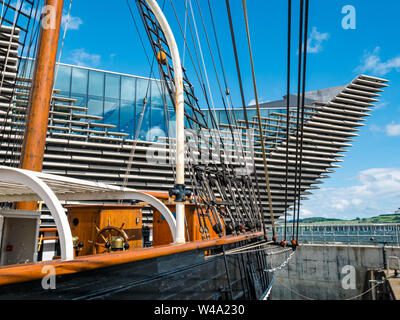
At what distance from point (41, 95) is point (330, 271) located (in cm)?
1549

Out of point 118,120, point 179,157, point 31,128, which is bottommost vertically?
point 179,157

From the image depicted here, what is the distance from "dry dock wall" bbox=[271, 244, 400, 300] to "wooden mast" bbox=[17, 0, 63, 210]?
12696 millimetres

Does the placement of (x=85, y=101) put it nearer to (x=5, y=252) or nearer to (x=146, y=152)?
(x=146, y=152)

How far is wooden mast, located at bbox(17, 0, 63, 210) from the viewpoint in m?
5.65

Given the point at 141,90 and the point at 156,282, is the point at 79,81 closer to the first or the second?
the point at 141,90

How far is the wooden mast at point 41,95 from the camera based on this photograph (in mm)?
5648

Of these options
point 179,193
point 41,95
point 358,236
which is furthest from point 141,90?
point 179,193

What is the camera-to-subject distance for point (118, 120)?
72.8 feet

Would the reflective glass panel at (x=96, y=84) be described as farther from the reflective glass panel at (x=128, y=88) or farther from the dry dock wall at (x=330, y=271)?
the dry dock wall at (x=330, y=271)

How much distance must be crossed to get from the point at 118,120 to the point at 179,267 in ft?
66.0

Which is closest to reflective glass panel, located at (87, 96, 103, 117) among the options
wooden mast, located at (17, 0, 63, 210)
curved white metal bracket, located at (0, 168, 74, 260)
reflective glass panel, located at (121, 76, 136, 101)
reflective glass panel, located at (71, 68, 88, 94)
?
reflective glass panel, located at (71, 68, 88, 94)

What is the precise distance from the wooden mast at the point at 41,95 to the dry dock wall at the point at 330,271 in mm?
12696
